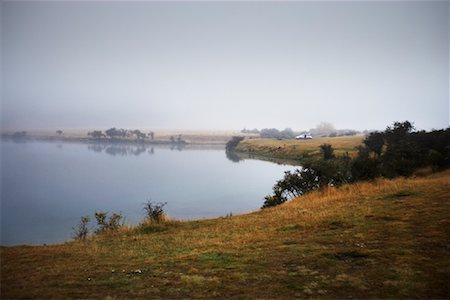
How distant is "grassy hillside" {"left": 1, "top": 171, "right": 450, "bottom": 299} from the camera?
6828 millimetres

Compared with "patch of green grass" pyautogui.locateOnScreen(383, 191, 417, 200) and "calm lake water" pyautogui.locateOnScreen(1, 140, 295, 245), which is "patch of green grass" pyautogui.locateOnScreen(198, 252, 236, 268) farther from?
"calm lake water" pyautogui.locateOnScreen(1, 140, 295, 245)

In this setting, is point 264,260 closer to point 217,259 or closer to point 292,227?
point 217,259

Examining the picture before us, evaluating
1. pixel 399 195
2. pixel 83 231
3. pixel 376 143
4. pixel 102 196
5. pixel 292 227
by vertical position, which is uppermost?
pixel 376 143

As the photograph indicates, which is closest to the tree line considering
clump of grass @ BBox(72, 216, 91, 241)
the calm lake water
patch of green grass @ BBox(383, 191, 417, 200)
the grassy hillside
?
patch of green grass @ BBox(383, 191, 417, 200)

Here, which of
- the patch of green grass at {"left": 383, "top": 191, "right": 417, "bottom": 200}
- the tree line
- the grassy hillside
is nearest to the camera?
the grassy hillside

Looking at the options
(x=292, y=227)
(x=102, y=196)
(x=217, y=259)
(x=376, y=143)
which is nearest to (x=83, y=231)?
(x=217, y=259)

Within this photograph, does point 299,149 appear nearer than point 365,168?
No

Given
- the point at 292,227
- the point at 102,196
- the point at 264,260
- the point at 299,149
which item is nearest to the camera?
the point at 264,260

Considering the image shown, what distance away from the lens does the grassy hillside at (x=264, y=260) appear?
22.4 ft

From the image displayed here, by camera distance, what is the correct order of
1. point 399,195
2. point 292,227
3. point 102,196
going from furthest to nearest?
point 102,196, point 399,195, point 292,227

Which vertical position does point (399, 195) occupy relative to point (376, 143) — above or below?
below

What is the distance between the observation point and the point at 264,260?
9.02m

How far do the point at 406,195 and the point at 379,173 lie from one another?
1127 centimetres

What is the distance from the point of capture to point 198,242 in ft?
39.9
